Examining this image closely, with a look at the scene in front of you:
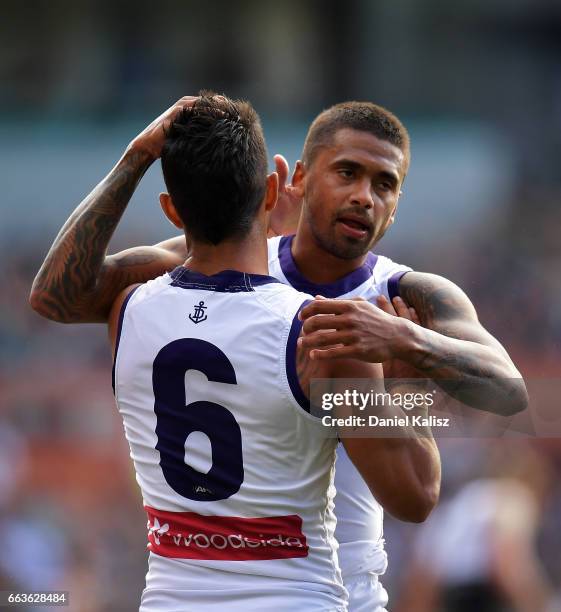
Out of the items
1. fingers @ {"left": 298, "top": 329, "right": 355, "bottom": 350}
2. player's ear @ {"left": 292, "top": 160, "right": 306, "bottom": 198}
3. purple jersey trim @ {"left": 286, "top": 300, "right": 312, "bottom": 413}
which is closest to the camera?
fingers @ {"left": 298, "top": 329, "right": 355, "bottom": 350}

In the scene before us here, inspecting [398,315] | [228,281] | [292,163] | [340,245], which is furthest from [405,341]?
[292,163]

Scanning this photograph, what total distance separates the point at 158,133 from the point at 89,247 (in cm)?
40

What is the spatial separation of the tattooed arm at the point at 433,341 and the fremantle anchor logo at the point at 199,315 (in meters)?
0.29

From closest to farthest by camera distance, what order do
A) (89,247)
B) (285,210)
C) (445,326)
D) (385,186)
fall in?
(89,247), (445,326), (385,186), (285,210)

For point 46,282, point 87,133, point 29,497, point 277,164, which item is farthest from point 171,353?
point 87,133

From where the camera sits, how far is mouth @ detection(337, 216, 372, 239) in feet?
11.8

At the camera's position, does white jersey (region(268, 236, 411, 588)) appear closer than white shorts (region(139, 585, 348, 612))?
No

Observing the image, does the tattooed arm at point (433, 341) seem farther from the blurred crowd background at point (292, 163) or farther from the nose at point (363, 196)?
the blurred crowd background at point (292, 163)

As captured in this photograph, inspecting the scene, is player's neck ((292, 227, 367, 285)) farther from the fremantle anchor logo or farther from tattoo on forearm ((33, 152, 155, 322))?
the fremantle anchor logo

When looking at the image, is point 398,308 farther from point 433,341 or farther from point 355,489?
point 355,489

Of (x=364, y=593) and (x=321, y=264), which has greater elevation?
(x=321, y=264)

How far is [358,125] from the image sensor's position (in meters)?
3.73

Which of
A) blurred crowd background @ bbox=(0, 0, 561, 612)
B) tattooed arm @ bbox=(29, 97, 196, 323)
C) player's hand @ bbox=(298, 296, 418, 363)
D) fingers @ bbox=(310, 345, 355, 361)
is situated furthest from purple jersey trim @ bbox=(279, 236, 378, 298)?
blurred crowd background @ bbox=(0, 0, 561, 612)

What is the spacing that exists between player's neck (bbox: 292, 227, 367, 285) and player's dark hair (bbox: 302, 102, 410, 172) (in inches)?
13.2
